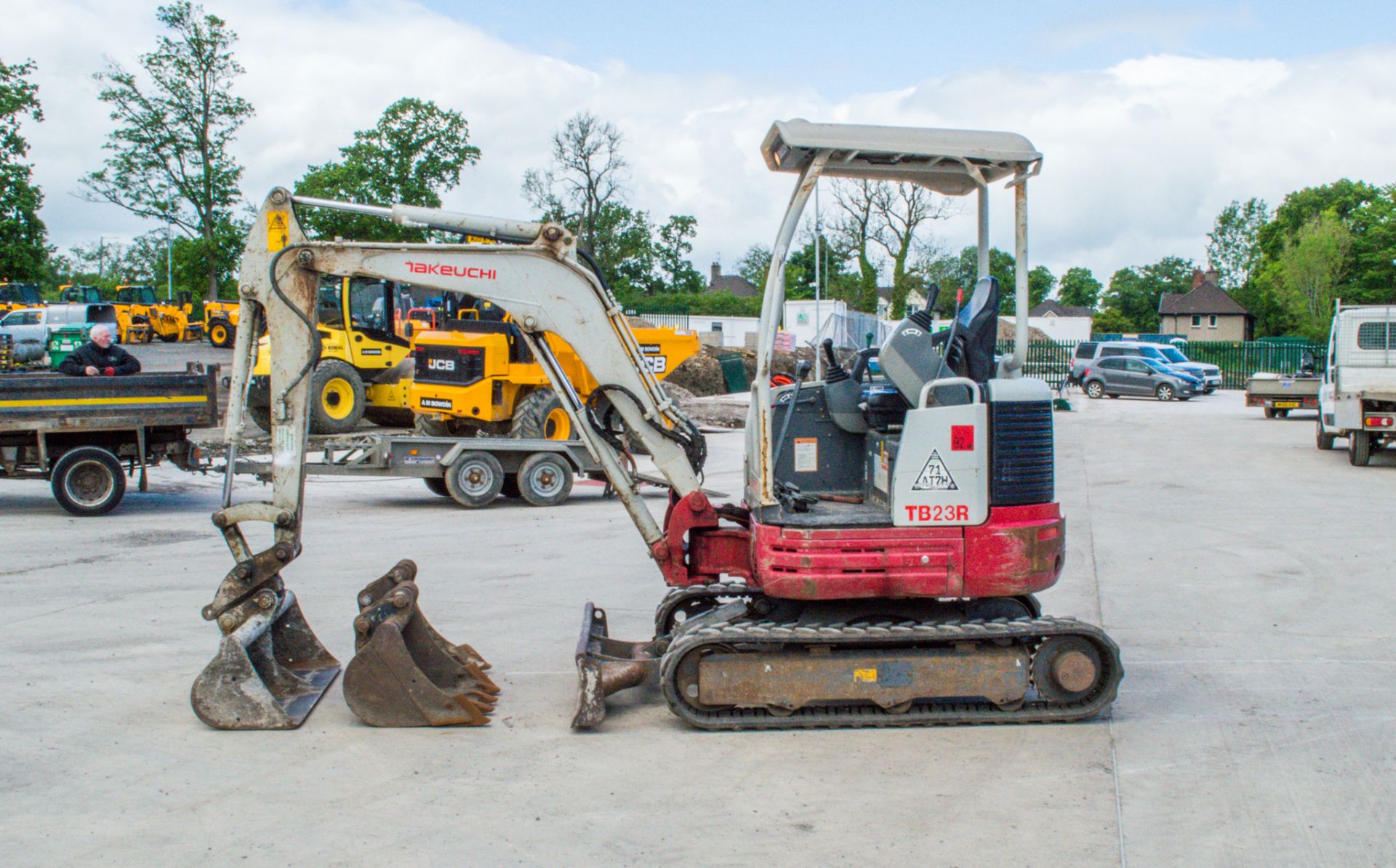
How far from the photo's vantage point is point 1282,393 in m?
28.2

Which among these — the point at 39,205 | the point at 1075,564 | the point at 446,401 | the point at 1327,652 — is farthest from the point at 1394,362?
the point at 39,205

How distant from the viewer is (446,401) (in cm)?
1478

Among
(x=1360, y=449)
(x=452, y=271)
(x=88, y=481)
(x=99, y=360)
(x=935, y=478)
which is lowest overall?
(x=1360, y=449)

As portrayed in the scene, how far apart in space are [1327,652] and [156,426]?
1179 centimetres

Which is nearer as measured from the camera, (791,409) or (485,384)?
(791,409)

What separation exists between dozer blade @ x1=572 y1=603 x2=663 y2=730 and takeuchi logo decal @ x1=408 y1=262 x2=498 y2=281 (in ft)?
6.77

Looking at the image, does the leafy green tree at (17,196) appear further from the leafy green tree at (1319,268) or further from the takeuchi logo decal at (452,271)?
the leafy green tree at (1319,268)

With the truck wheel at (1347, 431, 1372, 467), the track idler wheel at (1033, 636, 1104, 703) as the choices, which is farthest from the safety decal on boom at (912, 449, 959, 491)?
the truck wheel at (1347, 431, 1372, 467)

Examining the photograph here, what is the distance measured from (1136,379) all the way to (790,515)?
34353 mm

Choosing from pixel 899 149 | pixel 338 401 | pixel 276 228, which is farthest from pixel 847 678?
pixel 338 401

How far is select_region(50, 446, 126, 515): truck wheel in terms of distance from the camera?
41.9ft

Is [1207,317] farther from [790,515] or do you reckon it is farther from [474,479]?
[790,515]

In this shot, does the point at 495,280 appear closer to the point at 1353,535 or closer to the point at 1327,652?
the point at 1327,652

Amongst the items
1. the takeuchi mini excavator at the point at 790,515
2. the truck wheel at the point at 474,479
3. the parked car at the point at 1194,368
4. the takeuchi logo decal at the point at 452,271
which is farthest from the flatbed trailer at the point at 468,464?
the parked car at the point at 1194,368
